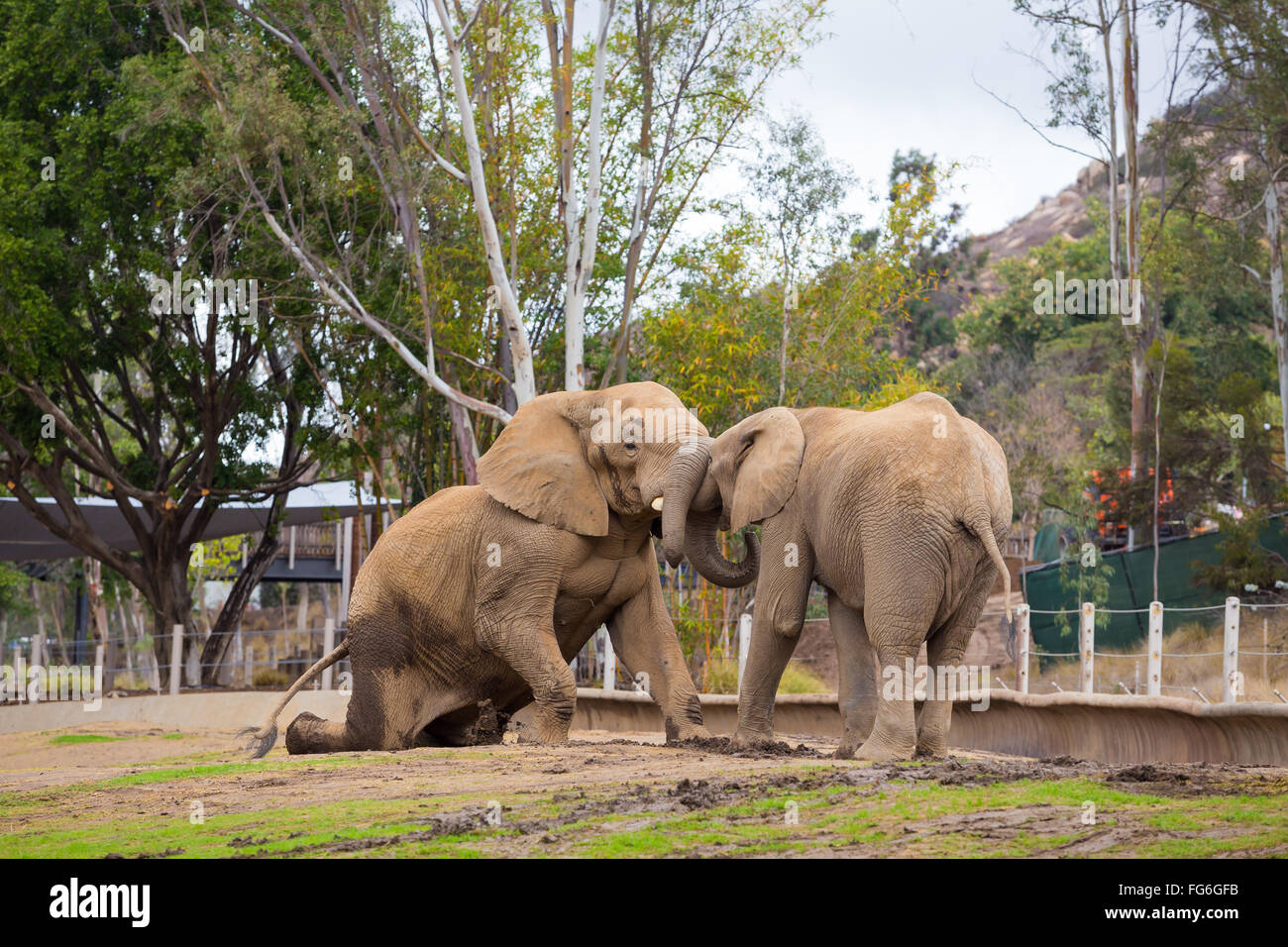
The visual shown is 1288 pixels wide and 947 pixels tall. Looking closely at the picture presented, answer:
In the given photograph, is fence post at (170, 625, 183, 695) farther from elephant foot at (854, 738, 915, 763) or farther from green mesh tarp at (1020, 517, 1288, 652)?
elephant foot at (854, 738, 915, 763)

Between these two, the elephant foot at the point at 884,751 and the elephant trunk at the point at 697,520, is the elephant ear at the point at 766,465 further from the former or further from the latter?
the elephant foot at the point at 884,751

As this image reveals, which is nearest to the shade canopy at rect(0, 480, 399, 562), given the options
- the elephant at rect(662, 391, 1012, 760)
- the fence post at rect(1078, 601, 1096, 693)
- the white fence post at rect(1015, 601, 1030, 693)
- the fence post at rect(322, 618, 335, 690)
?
the fence post at rect(322, 618, 335, 690)

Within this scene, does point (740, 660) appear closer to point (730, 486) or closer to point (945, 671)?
point (730, 486)

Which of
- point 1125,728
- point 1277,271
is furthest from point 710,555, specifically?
point 1277,271

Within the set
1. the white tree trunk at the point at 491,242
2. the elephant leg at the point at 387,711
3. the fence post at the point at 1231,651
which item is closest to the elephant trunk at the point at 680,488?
the elephant leg at the point at 387,711

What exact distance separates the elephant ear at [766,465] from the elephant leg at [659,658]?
51.4 inches

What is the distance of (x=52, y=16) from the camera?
2680cm

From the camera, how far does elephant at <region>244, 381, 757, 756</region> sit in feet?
34.8

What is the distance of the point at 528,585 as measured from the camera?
1069cm

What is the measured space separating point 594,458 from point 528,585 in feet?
3.37

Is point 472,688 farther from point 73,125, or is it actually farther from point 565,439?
point 73,125

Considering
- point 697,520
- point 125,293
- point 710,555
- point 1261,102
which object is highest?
point 1261,102

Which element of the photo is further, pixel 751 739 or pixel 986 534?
pixel 751 739

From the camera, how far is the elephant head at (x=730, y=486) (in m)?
9.69
